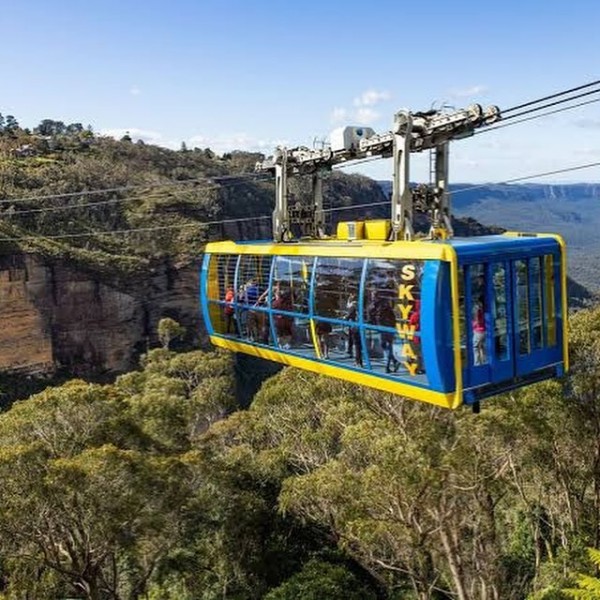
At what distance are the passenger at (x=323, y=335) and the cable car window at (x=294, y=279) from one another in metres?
0.33

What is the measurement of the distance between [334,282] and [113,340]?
39243mm

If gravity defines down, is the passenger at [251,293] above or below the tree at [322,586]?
above

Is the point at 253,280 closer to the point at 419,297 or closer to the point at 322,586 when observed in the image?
the point at 419,297

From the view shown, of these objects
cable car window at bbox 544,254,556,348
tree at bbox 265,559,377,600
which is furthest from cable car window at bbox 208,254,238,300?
tree at bbox 265,559,377,600

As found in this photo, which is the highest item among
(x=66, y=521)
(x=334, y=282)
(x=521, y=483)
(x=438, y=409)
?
(x=334, y=282)

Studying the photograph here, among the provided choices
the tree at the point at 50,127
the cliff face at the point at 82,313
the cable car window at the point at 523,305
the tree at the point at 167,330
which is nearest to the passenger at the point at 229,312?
the cable car window at the point at 523,305

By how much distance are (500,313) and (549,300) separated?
85 cm

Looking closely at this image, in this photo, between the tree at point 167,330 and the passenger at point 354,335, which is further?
the tree at point 167,330

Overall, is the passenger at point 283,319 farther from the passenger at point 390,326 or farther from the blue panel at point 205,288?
the blue panel at point 205,288

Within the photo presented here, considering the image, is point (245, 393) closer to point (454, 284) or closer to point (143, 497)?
point (143, 497)

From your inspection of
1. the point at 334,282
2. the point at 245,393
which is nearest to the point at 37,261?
the point at 245,393

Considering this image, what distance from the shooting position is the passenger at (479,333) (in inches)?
305

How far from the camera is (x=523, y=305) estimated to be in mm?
8180

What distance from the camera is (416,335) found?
7.60 meters
